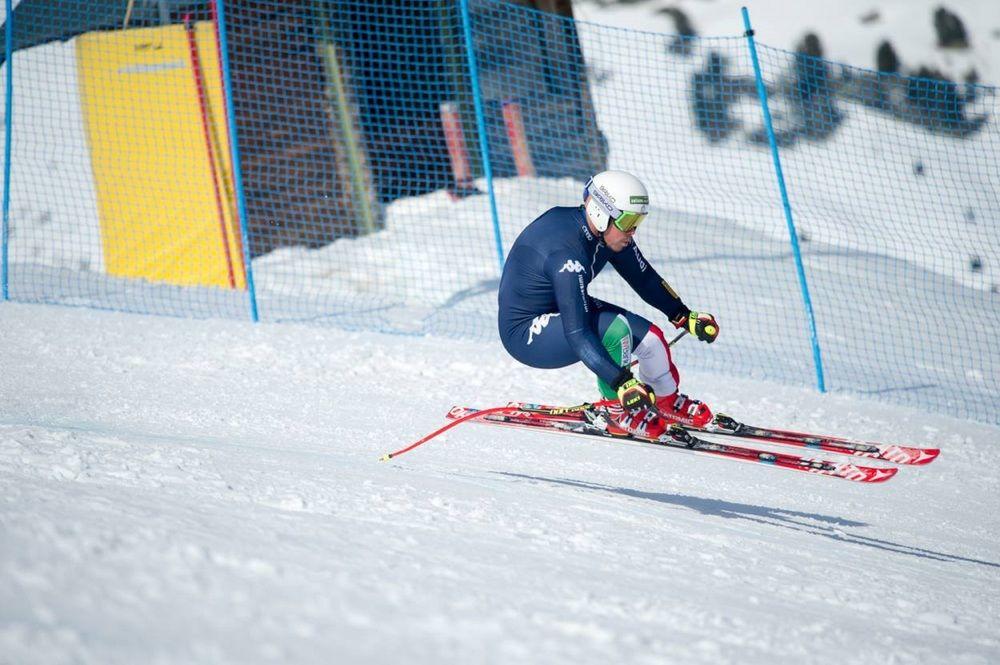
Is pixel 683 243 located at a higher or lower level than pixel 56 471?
higher

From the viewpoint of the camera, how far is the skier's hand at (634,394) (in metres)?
4.91

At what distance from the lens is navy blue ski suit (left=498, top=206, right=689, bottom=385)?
5.12 metres

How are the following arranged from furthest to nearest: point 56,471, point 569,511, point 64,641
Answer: point 569,511 → point 56,471 → point 64,641

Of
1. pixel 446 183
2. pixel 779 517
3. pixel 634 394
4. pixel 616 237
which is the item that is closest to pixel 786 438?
pixel 779 517

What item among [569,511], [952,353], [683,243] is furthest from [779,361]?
[569,511]

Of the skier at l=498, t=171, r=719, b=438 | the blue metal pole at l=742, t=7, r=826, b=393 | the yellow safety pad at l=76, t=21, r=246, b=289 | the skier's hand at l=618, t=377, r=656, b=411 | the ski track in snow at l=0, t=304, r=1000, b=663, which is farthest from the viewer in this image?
the yellow safety pad at l=76, t=21, r=246, b=289

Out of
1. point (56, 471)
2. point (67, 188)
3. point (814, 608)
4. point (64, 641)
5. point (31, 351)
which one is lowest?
point (814, 608)

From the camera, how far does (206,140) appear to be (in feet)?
35.2

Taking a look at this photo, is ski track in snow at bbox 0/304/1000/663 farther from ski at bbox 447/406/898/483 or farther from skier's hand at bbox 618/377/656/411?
skier's hand at bbox 618/377/656/411

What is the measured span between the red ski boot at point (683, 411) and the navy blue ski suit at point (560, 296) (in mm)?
441

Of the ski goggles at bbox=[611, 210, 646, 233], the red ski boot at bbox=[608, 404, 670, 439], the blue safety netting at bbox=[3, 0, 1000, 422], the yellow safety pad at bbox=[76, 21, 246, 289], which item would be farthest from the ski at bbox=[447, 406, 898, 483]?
the yellow safety pad at bbox=[76, 21, 246, 289]

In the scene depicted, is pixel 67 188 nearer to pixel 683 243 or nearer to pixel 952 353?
pixel 683 243

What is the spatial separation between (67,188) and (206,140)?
1.85 m

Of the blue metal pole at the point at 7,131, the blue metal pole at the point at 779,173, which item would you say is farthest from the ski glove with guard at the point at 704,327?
the blue metal pole at the point at 7,131
